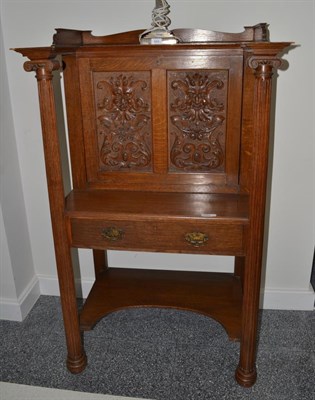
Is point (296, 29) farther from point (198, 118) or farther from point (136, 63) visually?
point (136, 63)

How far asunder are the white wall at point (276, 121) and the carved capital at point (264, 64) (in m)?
0.53

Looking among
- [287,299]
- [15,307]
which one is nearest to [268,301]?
[287,299]

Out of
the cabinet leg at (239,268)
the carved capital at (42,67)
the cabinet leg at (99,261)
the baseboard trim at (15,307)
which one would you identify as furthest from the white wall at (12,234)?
the cabinet leg at (239,268)

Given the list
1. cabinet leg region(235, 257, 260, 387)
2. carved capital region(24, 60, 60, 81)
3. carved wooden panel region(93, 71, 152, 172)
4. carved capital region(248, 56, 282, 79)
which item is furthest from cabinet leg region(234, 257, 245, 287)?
carved capital region(24, 60, 60, 81)

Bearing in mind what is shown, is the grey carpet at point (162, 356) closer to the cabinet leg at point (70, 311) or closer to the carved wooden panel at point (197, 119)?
the cabinet leg at point (70, 311)

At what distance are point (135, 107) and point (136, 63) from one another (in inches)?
6.9

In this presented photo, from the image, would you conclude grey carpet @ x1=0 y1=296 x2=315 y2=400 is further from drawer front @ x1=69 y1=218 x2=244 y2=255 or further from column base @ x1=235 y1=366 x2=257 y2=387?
drawer front @ x1=69 y1=218 x2=244 y2=255

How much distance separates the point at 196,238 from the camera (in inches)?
64.0

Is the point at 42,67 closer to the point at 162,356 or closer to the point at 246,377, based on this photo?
the point at 162,356

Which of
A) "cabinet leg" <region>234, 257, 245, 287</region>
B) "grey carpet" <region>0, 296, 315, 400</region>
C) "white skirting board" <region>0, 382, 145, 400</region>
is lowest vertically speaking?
"grey carpet" <region>0, 296, 315, 400</region>

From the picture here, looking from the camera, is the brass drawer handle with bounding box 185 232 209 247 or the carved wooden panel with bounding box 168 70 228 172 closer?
the brass drawer handle with bounding box 185 232 209 247

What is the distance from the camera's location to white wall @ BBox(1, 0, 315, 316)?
5.93 ft

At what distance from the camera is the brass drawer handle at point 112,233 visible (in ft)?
5.44

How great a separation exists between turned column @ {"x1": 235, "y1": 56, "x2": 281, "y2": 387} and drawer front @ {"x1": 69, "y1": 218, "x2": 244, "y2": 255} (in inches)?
2.4
